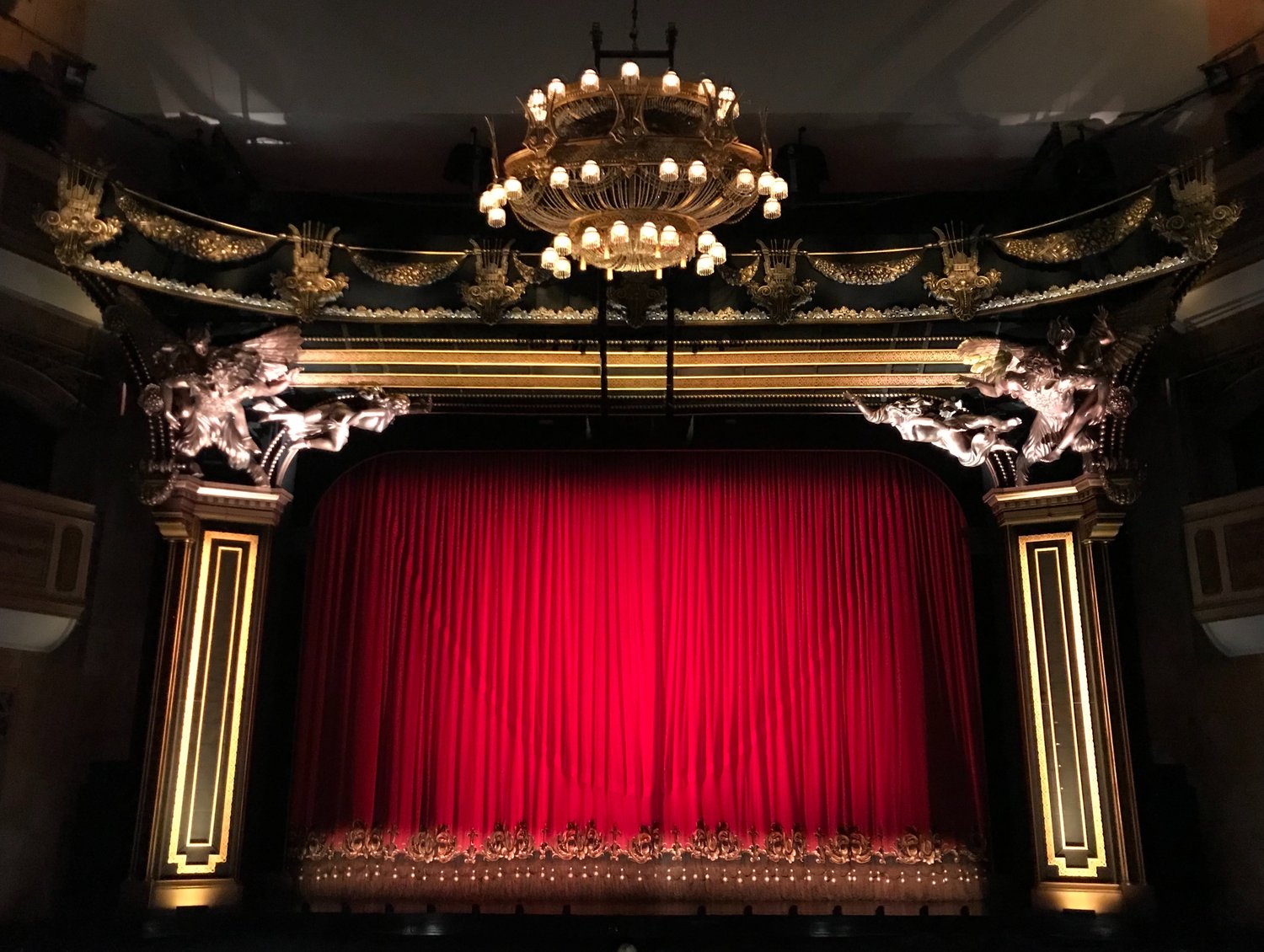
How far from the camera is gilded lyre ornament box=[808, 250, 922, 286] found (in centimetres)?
670

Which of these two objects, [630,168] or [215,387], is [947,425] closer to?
[630,168]

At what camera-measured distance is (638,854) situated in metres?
7.33

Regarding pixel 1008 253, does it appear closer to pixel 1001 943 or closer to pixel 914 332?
pixel 914 332

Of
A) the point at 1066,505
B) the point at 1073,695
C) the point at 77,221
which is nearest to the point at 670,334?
the point at 1066,505

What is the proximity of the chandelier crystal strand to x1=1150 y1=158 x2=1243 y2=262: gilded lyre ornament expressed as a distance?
2.67 m

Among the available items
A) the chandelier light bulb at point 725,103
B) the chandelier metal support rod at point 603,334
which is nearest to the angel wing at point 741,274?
the chandelier metal support rod at point 603,334

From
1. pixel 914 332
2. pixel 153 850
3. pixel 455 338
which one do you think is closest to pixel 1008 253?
pixel 914 332

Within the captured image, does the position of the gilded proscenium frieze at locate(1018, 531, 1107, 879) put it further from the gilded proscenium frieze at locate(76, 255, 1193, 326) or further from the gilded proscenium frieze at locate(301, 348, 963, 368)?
the gilded proscenium frieze at locate(76, 255, 1193, 326)

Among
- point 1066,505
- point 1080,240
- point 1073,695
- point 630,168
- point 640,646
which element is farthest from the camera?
point 640,646

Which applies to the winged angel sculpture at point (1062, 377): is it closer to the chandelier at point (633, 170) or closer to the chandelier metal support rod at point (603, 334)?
the chandelier metal support rod at point (603, 334)

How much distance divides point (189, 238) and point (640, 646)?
407 centimetres

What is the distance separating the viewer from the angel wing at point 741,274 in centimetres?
671

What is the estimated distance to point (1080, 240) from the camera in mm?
6527

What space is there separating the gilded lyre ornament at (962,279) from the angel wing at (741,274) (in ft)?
3.42
